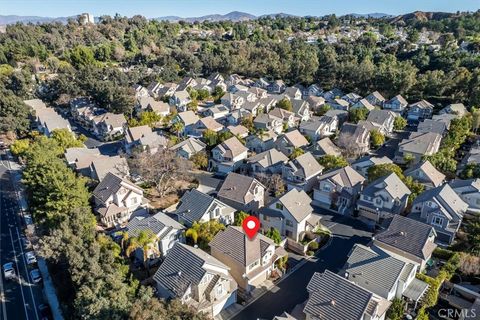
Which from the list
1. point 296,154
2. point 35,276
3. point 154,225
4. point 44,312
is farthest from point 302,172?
point 35,276

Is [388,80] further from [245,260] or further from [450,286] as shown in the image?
[245,260]

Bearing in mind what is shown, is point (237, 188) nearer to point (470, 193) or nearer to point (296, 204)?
point (296, 204)

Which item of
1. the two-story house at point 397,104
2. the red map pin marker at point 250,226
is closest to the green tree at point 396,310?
the red map pin marker at point 250,226

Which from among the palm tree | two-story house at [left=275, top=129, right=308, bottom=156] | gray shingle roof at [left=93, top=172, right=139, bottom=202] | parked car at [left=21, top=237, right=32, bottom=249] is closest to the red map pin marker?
the palm tree

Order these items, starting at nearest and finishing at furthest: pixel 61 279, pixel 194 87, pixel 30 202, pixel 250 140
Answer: pixel 61 279 → pixel 30 202 → pixel 250 140 → pixel 194 87

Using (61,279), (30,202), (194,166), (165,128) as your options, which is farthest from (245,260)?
(165,128)

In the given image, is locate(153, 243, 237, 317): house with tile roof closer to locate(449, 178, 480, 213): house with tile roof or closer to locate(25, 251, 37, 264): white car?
locate(25, 251, 37, 264): white car
